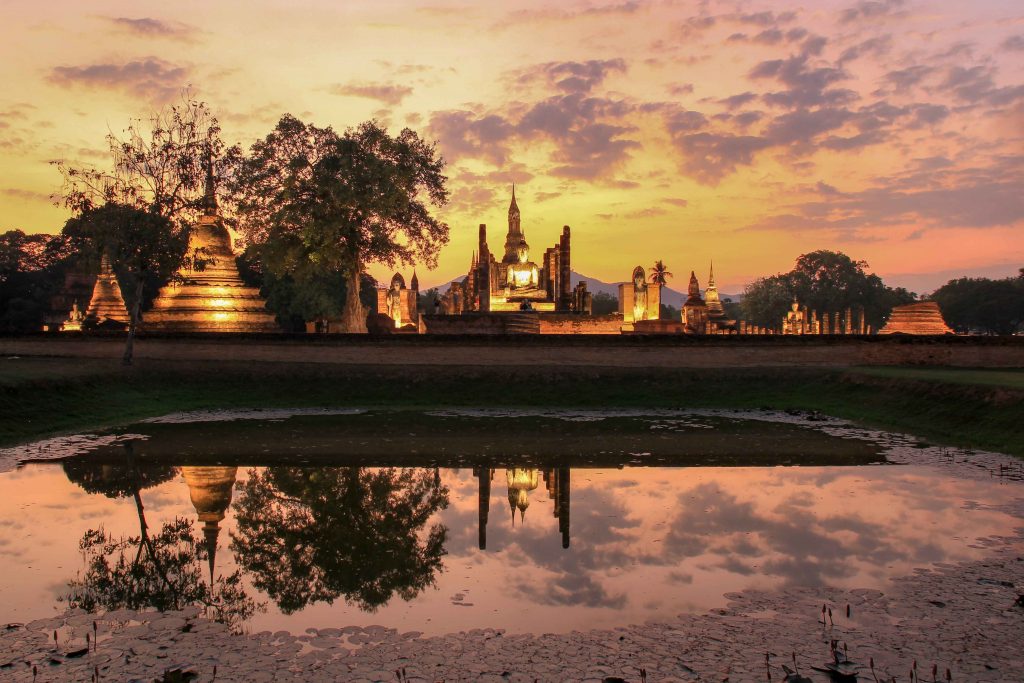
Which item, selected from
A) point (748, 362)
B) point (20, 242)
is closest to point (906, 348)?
point (748, 362)

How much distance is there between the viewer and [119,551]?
10.6 meters

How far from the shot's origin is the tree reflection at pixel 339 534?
932cm

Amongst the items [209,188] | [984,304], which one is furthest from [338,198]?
[984,304]

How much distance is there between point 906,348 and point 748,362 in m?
5.93

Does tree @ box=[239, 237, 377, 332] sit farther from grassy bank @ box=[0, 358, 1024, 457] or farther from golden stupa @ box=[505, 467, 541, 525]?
golden stupa @ box=[505, 467, 541, 525]

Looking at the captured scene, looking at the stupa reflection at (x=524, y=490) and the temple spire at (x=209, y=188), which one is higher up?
the temple spire at (x=209, y=188)

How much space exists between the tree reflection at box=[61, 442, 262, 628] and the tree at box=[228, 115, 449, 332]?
2422 centimetres

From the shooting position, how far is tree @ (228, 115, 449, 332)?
1411 inches

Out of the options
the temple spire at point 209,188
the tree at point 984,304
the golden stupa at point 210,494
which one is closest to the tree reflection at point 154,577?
the golden stupa at point 210,494

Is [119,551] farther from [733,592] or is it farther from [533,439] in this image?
[533,439]

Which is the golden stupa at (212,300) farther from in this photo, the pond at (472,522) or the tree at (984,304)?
the tree at (984,304)

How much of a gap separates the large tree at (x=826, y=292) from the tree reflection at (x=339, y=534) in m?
81.5

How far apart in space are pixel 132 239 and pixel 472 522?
24655mm

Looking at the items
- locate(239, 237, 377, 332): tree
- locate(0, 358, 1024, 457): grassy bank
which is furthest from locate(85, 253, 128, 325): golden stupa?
locate(0, 358, 1024, 457): grassy bank
